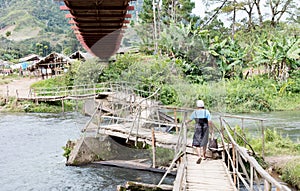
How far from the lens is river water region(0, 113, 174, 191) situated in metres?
10.5

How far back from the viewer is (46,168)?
12.1m

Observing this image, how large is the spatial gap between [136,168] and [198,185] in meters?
5.32

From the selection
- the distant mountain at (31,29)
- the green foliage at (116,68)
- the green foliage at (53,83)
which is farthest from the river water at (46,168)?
the distant mountain at (31,29)

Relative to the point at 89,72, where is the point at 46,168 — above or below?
below

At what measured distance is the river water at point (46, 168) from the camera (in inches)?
412

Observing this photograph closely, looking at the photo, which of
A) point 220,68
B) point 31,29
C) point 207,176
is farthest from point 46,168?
point 31,29

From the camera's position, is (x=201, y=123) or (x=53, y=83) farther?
(x=53, y=83)

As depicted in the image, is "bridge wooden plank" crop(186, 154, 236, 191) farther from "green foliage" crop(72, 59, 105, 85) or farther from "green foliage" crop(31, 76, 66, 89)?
"green foliage" crop(31, 76, 66, 89)

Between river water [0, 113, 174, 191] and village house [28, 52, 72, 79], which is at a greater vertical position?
village house [28, 52, 72, 79]

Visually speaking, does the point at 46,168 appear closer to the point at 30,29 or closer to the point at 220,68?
the point at 220,68

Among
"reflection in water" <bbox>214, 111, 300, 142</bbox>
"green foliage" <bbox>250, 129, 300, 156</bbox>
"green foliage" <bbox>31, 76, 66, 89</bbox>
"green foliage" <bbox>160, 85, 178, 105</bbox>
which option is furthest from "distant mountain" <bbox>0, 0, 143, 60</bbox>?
"green foliage" <bbox>250, 129, 300, 156</bbox>

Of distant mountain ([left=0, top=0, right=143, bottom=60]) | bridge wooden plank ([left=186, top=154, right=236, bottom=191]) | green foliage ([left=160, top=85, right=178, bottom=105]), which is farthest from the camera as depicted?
distant mountain ([left=0, top=0, right=143, bottom=60])

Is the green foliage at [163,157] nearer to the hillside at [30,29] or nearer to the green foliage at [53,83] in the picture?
the green foliage at [53,83]

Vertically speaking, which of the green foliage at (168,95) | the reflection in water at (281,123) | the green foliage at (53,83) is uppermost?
the green foliage at (53,83)
